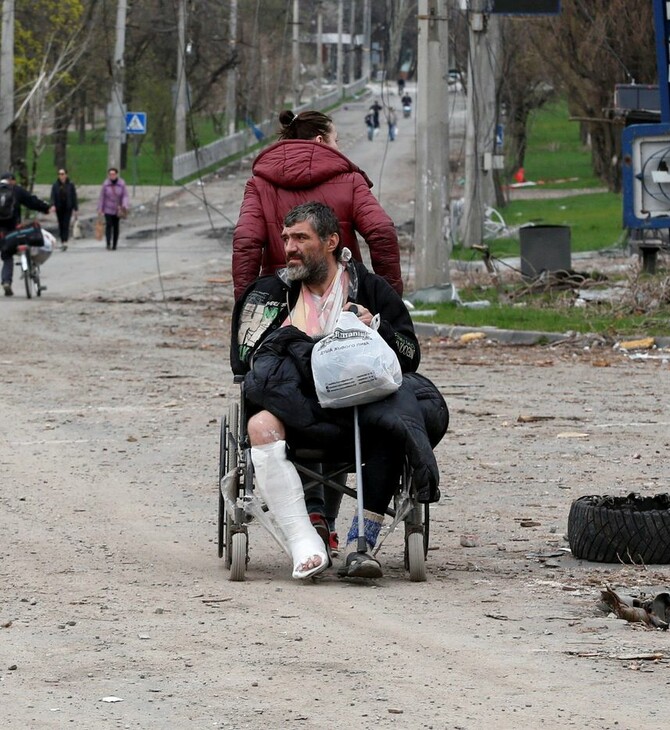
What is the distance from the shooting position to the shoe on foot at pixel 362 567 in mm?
6805

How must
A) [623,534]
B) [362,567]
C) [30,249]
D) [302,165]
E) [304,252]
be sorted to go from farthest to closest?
[30,249], [302,165], [623,534], [304,252], [362,567]

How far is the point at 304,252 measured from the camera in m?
7.14

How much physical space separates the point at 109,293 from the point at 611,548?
18650 mm

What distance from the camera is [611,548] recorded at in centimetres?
745

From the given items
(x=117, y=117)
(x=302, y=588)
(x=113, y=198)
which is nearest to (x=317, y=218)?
(x=302, y=588)

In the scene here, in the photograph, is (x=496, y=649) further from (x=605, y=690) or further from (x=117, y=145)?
(x=117, y=145)

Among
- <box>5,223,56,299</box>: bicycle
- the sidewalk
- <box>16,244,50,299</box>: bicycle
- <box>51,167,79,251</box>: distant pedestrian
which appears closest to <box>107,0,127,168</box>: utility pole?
the sidewalk

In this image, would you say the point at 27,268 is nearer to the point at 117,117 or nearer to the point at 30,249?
the point at 30,249

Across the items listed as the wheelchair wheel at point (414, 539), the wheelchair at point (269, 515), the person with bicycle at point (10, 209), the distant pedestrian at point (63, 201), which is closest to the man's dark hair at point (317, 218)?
the wheelchair at point (269, 515)

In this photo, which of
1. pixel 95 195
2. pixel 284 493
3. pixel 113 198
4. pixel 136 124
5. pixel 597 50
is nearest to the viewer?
pixel 284 493

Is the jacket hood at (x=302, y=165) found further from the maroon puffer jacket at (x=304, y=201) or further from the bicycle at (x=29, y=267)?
the bicycle at (x=29, y=267)

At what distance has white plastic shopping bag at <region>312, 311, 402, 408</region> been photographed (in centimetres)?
679

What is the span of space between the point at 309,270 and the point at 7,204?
18.6 metres

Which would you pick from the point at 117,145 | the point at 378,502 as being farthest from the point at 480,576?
the point at 117,145
